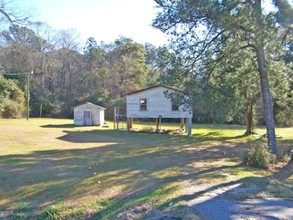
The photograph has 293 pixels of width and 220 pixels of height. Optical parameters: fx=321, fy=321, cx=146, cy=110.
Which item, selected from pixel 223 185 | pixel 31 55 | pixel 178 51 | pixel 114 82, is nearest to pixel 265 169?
pixel 223 185

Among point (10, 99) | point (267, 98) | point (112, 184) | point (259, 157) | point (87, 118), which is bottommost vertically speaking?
point (112, 184)

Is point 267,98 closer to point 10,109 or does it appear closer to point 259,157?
point 259,157

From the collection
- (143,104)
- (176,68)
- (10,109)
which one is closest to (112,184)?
(176,68)

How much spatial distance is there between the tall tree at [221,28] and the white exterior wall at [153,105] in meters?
A: 14.4

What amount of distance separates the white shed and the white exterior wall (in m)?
8.51

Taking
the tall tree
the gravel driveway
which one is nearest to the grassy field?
the gravel driveway

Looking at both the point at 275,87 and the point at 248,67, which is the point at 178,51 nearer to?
the point at 248,67

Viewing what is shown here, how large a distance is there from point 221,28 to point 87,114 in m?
26.6

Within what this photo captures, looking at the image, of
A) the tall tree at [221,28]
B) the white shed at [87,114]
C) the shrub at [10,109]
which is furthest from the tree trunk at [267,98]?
the shrub at [10,109]

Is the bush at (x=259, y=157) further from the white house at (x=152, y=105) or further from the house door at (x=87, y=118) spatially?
the house door at (x=87, y=118)

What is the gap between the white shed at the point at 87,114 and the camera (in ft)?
117

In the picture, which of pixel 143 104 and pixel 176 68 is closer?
pixel 176 68

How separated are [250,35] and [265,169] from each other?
190 inches

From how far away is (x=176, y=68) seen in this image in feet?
42.7
